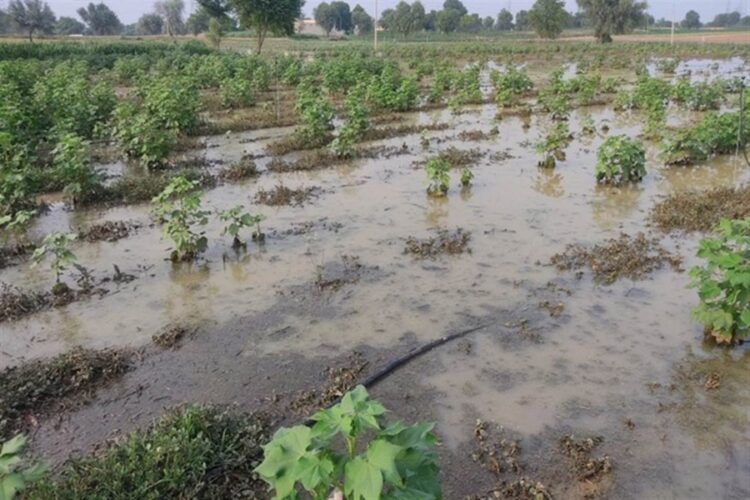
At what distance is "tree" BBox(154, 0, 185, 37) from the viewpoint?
99750 millimetres

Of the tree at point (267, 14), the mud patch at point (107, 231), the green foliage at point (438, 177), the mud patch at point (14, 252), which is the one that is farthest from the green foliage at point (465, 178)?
the tree at point (267, 14)

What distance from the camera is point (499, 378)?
508 centimetres

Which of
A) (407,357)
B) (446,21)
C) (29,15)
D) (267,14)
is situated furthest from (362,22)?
(407,357)

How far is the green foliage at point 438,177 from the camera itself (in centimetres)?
1011

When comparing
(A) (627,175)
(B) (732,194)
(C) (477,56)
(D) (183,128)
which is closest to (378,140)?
(D) (183,128)

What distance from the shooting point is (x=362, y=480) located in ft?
7.25

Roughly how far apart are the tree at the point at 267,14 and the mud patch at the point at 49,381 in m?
33.6

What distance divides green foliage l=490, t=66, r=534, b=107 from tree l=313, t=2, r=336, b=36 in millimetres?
86674

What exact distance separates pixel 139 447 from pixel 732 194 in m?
9.34

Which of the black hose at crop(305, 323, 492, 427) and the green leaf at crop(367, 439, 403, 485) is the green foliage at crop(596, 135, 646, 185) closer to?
the black hose at crop(305, 323, 492, 427)

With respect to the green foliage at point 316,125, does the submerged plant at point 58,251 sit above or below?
below

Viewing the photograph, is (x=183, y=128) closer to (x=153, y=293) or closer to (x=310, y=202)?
(x=310, y=202)

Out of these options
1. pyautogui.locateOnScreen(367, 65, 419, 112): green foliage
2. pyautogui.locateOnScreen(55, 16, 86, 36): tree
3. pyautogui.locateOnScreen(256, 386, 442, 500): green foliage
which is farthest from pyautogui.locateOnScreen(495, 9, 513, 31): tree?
pyautogui.locateOnScreen(256, 386, 442, 500): green foliage

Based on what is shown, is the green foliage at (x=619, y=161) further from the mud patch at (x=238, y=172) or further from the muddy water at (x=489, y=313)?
the mud patch at (x=238, y=172)
